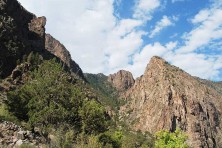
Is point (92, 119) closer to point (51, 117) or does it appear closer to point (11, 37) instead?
point (51, 117)

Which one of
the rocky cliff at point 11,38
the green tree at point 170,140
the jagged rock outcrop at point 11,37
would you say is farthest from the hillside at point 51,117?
the jagged rock outcrop at point 11,37

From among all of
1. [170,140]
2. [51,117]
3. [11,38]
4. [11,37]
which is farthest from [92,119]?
[11,37]

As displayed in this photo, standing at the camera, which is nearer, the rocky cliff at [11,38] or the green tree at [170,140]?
the green tree at [170,140]

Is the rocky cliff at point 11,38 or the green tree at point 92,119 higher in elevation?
the rocky cliff at point 11,38

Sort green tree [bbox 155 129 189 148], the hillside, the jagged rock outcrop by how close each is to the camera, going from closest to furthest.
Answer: the hillside < green tree [bbox 155 129 189 148] < the jagged rock outcrop

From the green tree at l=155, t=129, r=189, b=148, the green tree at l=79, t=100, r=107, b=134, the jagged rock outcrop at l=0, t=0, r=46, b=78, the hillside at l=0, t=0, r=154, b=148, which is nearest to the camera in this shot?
the hillside at l=0, t=0, r=154, b=148

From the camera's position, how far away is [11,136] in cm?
4066

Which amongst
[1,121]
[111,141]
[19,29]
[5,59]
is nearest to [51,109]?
[111,141]

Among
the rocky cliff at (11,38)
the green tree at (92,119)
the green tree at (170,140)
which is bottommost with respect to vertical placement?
the green tree at (170,140)

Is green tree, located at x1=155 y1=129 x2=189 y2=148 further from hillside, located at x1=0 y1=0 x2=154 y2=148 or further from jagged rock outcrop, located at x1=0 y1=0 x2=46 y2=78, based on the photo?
jagged rock outcrop, located at x1=0 y1=0 x2=46 y2=78

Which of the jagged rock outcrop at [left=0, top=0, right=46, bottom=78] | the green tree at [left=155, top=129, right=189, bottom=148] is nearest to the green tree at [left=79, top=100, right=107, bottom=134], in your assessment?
the green tree at [left=155, top=129, right=189, bottom=148]

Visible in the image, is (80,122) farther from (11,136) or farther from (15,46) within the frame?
(15,46)

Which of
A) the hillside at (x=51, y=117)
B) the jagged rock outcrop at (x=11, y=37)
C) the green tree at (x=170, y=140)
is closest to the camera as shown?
the hillside at (x=51, y=117)

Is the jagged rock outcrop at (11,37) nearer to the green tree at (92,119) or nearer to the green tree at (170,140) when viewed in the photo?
the green tree at (92,119)
